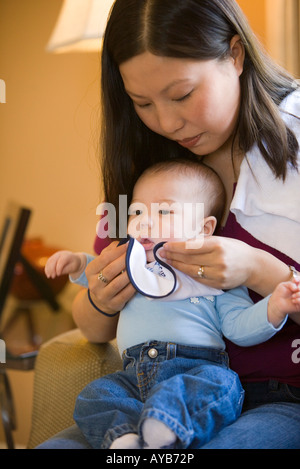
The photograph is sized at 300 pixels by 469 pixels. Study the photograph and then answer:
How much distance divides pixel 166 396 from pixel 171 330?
0.19 metres

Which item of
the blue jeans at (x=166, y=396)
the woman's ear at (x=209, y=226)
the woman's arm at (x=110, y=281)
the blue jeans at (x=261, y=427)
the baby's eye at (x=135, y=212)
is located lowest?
the blue jeans at (x=261, y=427)

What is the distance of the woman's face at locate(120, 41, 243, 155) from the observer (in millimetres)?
1139

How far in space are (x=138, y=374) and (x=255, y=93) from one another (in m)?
0.65

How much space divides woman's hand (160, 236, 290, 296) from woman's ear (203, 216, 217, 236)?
0.12m

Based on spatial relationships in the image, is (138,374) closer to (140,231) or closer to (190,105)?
(140,231)

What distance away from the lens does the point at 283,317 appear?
104 centimetres

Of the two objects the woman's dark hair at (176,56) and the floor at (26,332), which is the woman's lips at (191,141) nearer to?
the woman's dark hair at (176,56)

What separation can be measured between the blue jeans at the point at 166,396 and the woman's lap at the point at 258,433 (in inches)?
0.8

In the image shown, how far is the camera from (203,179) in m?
1.28

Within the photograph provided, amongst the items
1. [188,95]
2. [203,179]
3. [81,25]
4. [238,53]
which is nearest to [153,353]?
[203,179]

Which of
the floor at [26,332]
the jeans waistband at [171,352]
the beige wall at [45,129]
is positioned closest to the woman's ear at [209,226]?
the jeans waistband at [171,352]

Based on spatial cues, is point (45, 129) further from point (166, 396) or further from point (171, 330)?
point (166, 396)

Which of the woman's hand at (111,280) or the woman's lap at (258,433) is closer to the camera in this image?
the woman's lap at (258,433)

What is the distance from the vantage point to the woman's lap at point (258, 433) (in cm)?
99
